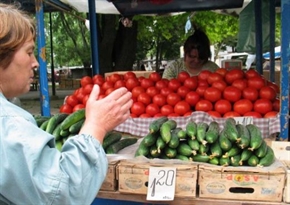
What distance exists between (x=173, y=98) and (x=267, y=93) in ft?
2.84

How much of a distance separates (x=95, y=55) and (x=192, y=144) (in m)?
3.47

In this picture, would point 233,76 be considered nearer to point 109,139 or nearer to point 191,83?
point 191,83

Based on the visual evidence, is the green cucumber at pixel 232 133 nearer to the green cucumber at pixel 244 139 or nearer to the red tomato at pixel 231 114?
the green cucumber at pixel 244 139

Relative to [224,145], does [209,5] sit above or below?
above

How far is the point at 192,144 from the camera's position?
233 centimetres

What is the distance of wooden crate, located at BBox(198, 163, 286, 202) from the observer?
2.08 metres

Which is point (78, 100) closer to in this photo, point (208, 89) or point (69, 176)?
point (208, 89)

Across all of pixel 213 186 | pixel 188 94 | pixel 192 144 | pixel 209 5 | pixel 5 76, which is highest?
pixel 209 5

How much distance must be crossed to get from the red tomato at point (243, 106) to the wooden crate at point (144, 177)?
1140mm

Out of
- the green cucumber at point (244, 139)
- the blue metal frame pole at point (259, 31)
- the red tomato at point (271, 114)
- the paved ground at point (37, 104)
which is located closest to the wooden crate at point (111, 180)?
the green cucumber at point (244, 139)

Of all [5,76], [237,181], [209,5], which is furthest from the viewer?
[209,5]

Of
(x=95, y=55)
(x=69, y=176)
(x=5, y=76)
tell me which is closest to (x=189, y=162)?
(x=69, y=176)

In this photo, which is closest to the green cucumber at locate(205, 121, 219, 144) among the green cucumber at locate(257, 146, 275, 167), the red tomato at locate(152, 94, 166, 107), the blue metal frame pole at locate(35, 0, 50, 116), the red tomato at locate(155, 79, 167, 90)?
the green cucumber at locate(257, 146, 275, 167)

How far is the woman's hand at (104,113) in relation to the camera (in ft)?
4.94
